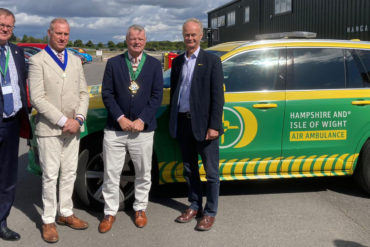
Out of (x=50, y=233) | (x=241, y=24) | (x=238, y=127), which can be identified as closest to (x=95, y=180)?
(x=50, y=233)

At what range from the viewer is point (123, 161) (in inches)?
152

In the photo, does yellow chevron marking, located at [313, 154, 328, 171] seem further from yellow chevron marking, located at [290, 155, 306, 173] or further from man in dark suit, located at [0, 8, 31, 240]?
man in dark suit, located at [0, 8, 31, 240]

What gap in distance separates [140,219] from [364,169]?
2574 mm

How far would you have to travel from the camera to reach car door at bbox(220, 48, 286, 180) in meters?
4.18

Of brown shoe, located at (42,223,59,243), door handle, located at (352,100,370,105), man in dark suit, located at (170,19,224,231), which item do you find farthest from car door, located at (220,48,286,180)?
brown shoe, located at (42,223,59,243)

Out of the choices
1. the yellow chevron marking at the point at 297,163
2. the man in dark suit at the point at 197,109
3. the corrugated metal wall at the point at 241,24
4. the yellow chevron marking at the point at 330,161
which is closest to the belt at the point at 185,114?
the man in dark suit at the point at 197,109

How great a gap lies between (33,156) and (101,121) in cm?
84

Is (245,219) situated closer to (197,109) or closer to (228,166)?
(228,166)

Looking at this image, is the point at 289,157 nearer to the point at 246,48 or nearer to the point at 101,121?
the point at 246,48

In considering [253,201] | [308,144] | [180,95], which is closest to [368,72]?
[308,144]

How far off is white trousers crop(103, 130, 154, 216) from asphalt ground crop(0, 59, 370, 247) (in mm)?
265

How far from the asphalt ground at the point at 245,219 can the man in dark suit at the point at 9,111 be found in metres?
A: 0.40

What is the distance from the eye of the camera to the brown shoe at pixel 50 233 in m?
3.57

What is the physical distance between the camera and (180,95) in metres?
3.80
